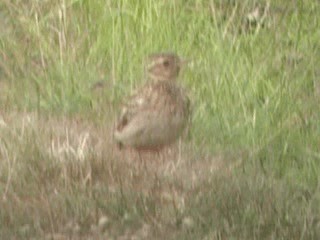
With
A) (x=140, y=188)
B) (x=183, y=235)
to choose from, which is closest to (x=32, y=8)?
(x=140, y=188)

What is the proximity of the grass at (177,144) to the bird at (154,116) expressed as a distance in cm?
12

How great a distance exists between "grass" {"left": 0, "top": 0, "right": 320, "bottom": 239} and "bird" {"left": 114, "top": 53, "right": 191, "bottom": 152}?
124mm

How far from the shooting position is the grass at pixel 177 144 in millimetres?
6668

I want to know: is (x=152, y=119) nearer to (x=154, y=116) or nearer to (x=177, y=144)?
(x=154, y=116)

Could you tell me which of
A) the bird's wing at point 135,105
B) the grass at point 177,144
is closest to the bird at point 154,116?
the bird's wing at point 135,105

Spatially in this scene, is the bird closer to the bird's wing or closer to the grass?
the bird's wing

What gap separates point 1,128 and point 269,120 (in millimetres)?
1638

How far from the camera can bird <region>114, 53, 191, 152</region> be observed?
26.0 ft

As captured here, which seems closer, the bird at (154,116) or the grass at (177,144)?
the grass at (177,144)

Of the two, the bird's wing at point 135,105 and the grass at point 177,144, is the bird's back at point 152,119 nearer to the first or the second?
the bird's wing at point 135,105

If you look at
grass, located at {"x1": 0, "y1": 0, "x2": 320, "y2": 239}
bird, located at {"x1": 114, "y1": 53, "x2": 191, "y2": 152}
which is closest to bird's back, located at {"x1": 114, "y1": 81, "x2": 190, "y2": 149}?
bird, located at {"x1": 114, "y1": 53, "x2": 191, "y2": 152}

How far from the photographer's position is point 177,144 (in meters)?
8.09

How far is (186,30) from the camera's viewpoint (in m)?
9.66

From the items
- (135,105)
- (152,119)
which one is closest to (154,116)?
(152,119)
